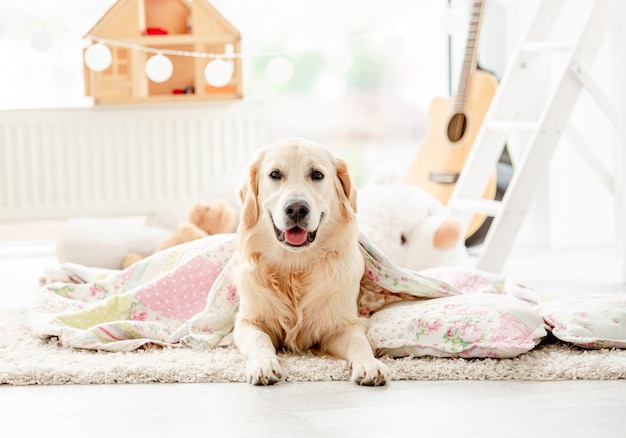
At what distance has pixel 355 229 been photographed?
237 cm

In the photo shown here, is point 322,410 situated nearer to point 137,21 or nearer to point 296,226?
point 296,226

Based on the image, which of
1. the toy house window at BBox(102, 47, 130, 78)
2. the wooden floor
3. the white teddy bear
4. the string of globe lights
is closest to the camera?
the wooden floor

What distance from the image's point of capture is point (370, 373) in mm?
2074

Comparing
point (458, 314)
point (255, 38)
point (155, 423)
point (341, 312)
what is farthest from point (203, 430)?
point (255, 38)

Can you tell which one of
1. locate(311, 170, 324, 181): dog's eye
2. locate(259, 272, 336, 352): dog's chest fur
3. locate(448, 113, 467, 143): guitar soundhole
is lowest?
locate(259, 272, 336, 352): dog's chest fur

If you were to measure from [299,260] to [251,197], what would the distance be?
191mm

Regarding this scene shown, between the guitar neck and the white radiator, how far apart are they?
40.0 inches

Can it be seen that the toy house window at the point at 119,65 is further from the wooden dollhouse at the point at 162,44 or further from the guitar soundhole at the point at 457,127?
the guitar soundhole at the point at 457,127

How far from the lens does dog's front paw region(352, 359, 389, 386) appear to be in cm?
207

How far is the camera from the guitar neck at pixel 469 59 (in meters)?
4.26

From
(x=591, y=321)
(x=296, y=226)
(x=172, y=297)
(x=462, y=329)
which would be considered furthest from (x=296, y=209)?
(x=591, y=321)

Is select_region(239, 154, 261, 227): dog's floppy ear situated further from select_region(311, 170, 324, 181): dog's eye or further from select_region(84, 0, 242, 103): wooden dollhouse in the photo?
select_region(84, 0, 242, 103): wooden dollhouse

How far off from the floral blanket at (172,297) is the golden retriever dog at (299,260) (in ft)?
0.47

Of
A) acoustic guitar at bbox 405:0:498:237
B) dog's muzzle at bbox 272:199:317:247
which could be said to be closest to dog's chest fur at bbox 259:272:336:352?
dog's muzzle at bbox 272:199:317:247
